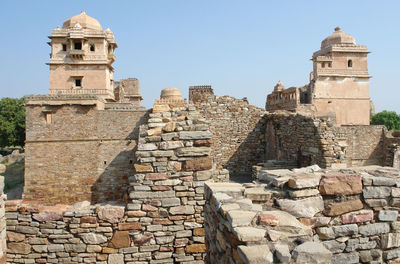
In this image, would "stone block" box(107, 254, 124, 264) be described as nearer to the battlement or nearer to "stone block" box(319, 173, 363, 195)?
"stone block" box(319, 173, 363, 195)

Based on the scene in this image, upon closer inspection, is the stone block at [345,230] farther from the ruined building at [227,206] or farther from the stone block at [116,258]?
the stone block at [116,258]

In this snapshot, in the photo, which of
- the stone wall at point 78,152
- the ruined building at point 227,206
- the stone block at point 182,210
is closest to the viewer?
the ruined building at point 227,206

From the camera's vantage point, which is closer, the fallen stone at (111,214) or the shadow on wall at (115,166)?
the fallen stone at (111,214)

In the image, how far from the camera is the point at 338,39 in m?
28.0

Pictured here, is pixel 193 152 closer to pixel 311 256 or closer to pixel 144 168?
pixel 144 168

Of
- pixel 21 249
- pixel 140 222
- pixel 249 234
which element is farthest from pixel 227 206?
Answer: pixel 21 249

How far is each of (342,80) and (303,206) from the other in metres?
29.1

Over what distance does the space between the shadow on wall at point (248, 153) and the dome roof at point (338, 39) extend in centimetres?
2258

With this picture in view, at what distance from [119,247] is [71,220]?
0.83m

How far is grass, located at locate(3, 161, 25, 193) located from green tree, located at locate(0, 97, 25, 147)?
6.00 meters

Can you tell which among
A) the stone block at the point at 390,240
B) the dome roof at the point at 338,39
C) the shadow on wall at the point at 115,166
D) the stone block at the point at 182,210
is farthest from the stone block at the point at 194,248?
the dome roof at the point at 338,39

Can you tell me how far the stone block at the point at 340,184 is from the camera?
277 centimetres

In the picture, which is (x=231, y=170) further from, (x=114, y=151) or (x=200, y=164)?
(x=114, y=151)

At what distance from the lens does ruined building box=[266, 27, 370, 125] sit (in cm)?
2723
